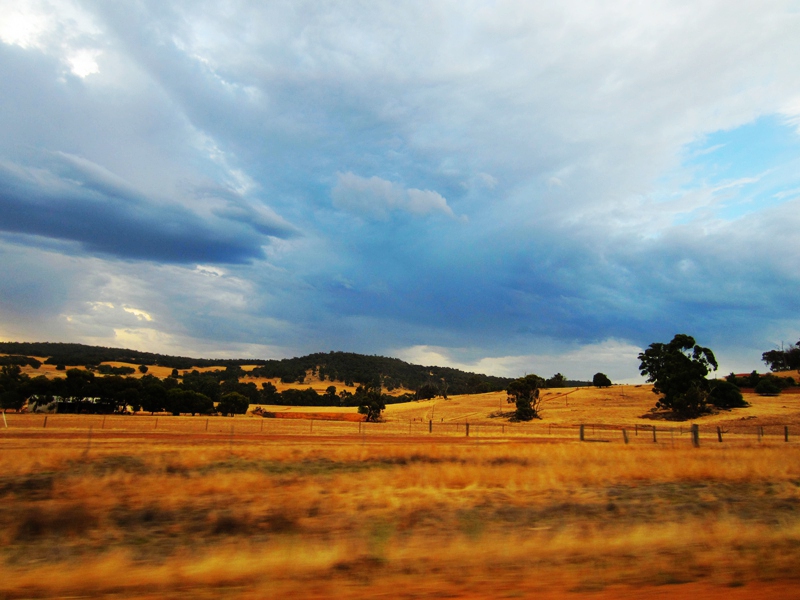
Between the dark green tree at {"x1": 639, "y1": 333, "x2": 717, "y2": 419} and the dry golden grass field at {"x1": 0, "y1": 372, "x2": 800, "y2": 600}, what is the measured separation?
58.3 metres

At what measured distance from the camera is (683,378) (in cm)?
7794

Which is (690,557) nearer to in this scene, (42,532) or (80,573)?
(80,573)

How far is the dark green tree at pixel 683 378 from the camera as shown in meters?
75.1

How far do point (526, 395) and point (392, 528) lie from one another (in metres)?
78.4

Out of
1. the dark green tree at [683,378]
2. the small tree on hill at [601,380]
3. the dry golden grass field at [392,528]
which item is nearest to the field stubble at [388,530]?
the dry golden grass field at [392,528]

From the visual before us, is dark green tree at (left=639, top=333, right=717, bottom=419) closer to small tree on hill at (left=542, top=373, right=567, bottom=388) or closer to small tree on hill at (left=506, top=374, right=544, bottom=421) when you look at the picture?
small tree on hill at (left=506, top=374, right=544, bottom=421)

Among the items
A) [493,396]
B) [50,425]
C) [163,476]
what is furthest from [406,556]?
[493,396]

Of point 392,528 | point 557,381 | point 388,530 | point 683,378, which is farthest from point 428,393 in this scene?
point 388,530

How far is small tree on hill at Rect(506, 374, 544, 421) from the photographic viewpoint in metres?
81.7

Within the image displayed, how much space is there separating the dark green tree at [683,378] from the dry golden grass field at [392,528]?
5830 cm

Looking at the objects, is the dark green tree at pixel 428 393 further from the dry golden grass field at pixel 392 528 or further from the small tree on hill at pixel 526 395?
the dry golden grass field at pixel 392 528

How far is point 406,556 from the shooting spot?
861 centimetres

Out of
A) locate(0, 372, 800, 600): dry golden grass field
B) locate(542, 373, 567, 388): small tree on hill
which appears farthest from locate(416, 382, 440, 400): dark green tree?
locate(0, 372, 800, 600): dry golden grass field

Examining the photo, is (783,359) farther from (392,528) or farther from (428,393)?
(392,528)
